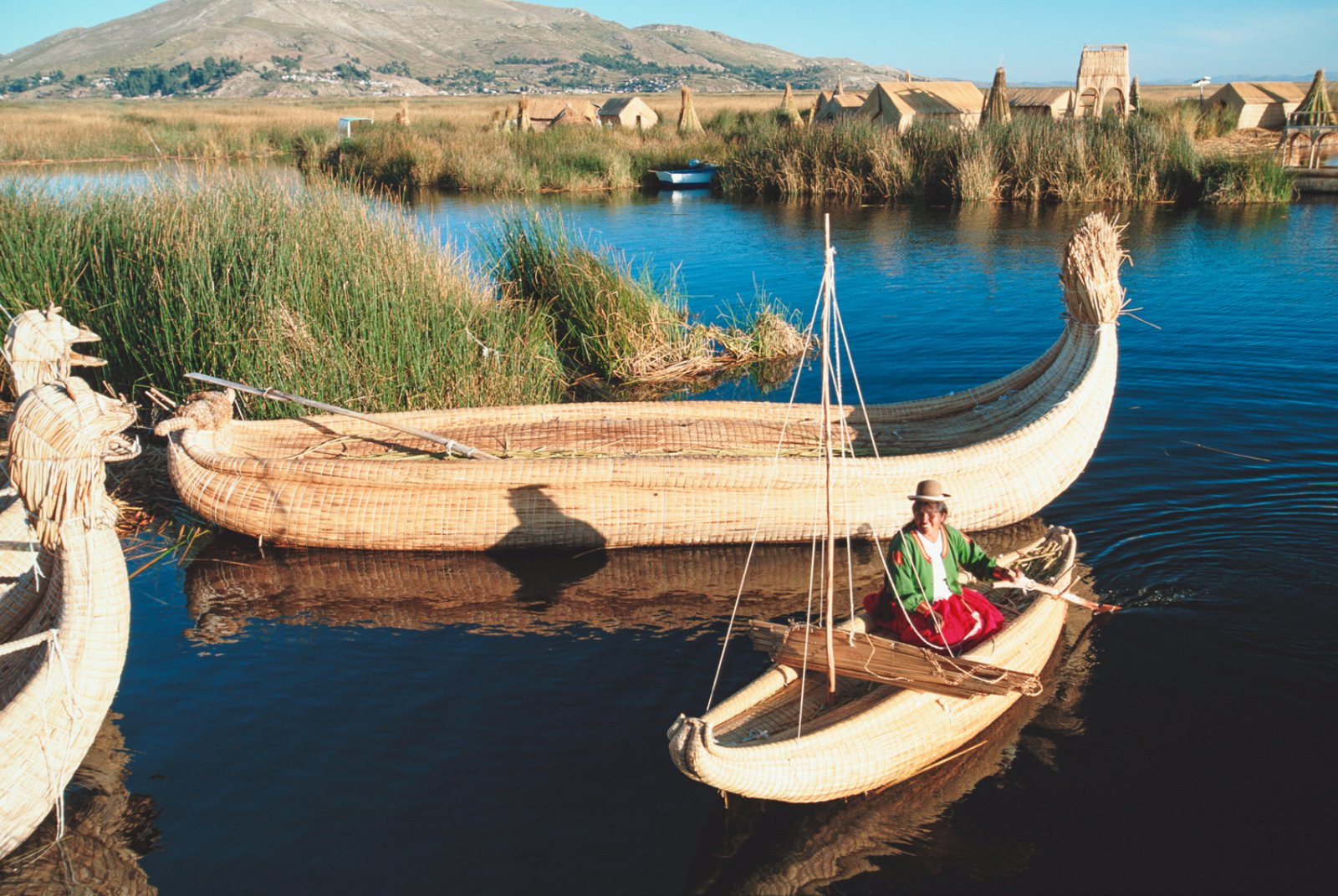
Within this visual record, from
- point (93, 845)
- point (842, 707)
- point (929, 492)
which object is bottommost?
point (93, 845)

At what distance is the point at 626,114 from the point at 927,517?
31.7 metres

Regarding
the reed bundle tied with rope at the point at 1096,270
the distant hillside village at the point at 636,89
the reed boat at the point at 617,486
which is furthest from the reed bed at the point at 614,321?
the distant hillside village at the point at 636,89

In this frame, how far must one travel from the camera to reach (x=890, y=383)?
9.94 m

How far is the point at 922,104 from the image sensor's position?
25125 millimetres

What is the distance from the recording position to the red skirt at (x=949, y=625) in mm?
4273

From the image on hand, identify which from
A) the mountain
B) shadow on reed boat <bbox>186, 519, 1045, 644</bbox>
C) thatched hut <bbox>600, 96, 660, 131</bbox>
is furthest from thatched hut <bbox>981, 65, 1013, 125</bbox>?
the mountain

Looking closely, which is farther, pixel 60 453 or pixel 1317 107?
pixel 1317 107

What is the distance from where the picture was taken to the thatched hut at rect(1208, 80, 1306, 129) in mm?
26172

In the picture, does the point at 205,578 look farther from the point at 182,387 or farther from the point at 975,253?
the point at 975,253

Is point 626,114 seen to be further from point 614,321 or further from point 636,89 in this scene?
point 636,89

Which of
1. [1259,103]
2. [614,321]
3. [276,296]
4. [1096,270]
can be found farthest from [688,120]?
[1096,270]

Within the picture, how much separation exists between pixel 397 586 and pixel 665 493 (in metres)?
1.65

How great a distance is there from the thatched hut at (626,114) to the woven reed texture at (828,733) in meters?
31.1

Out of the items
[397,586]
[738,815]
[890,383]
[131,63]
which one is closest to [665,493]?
[397,586]
